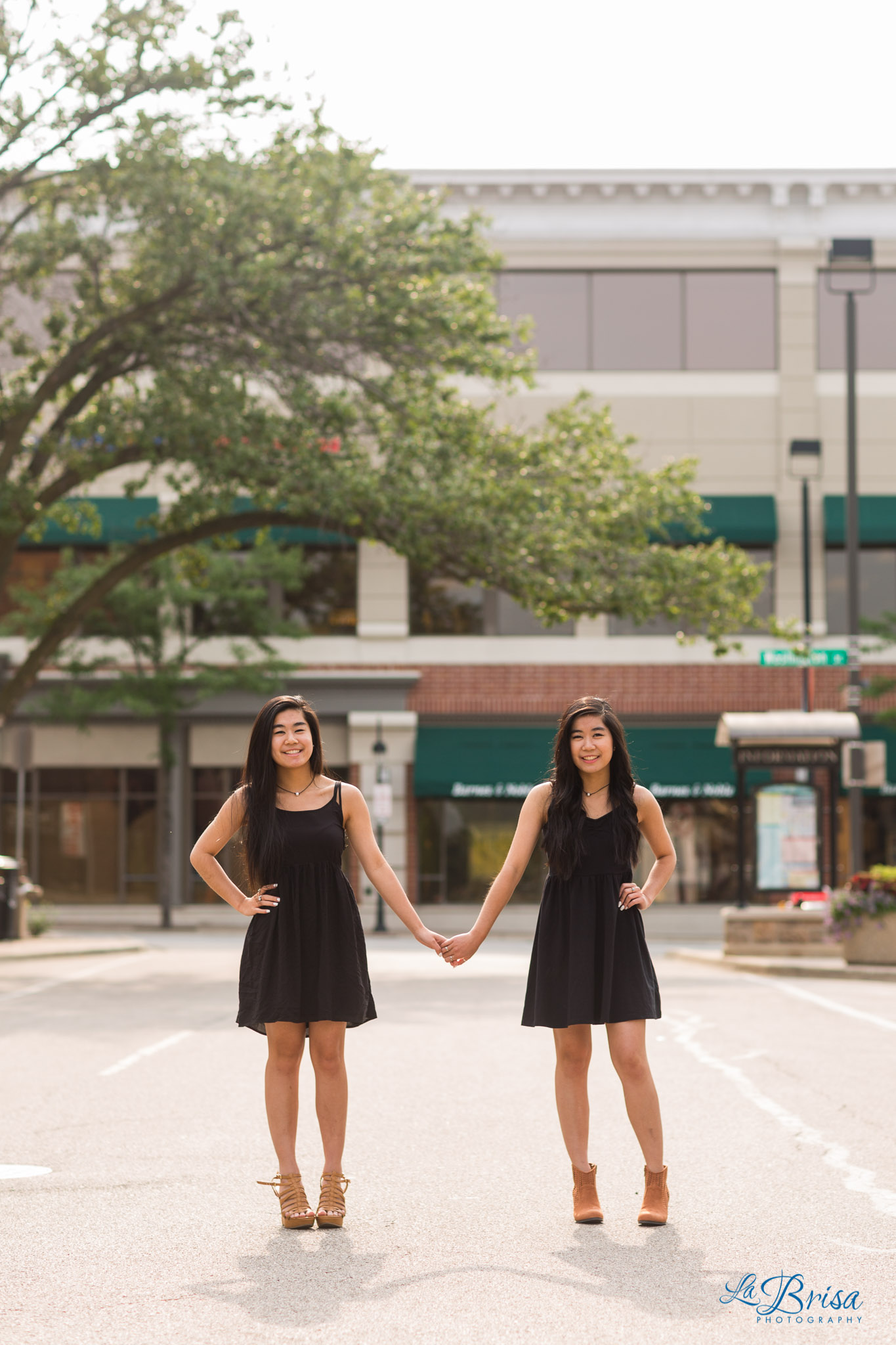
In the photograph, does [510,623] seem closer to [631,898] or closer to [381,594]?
[381,594]

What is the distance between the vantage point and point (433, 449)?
2111 centimetres

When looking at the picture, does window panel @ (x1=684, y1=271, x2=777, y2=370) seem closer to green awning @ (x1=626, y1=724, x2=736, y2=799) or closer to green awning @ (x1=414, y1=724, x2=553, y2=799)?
green awning @ (x1=626, y1=724, x2=736, y2=799)

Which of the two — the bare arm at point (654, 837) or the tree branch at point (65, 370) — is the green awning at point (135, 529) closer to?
the tree branch at point (65, 370)

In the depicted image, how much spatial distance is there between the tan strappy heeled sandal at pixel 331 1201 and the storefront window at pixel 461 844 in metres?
26.4

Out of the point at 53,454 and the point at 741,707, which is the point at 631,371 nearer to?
the point at 741,707

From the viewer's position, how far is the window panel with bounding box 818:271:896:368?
1342 inches

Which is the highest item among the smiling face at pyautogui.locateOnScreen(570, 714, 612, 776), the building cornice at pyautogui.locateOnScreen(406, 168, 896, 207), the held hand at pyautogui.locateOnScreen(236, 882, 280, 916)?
the building cornice at pyautogui.locateOnScreen(406, 168, 896, 207)

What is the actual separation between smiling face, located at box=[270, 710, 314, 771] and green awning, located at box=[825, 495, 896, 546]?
27315 millimetres

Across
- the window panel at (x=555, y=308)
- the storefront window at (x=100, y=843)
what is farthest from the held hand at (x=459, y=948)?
the window panel at (x=555, y=308)

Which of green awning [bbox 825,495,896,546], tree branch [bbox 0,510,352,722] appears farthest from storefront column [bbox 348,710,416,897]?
tree branch [bbox 0,510,352,722]

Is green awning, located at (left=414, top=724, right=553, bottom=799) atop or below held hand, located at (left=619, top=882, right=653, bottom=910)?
atop

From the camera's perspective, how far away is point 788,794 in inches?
920

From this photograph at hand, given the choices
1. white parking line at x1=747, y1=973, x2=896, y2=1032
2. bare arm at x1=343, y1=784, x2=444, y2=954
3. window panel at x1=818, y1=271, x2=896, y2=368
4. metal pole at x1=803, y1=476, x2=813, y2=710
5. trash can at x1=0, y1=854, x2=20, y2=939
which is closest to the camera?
bare arm at x1=343, y1=784, x2=444, y2=954

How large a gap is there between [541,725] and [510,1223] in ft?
89.0
